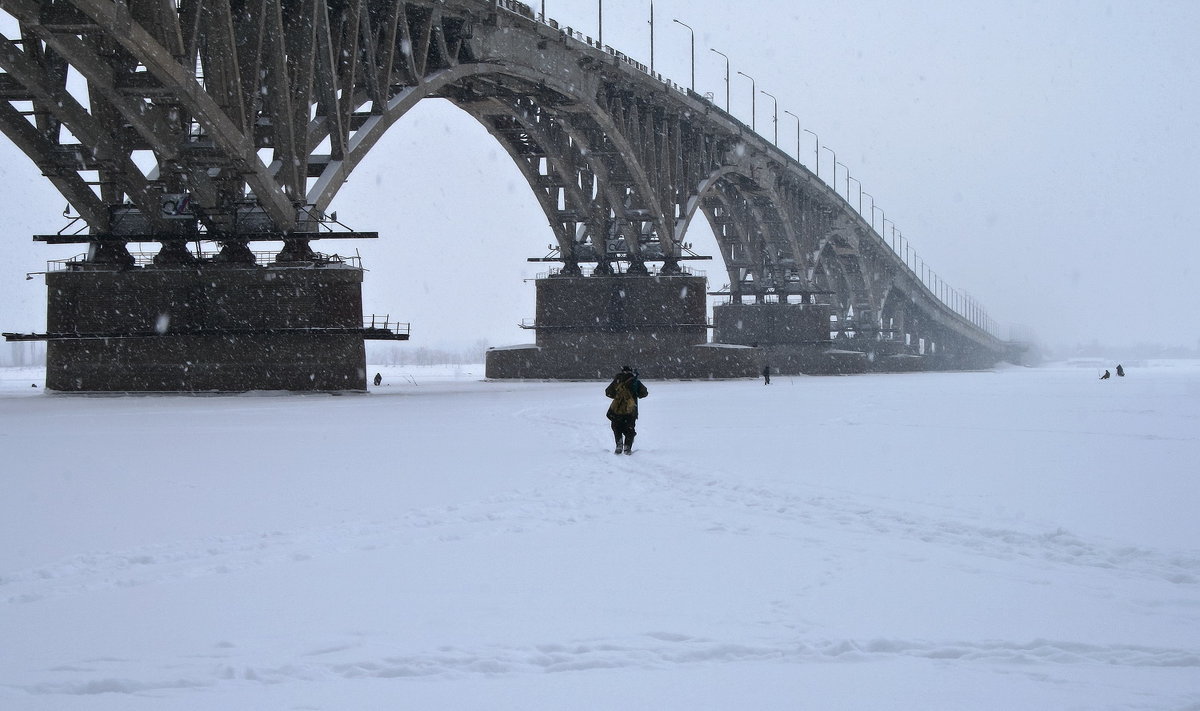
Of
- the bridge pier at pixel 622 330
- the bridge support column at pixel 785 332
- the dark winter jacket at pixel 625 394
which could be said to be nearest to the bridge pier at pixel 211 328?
the dark winter jacket at pixel 625 394

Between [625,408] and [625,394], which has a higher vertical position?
[625,394]

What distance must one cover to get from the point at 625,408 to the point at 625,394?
7.7 inches

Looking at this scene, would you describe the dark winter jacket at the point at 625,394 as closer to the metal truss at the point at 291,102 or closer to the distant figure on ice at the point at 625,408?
the distant figure on ice at the point at 625,408

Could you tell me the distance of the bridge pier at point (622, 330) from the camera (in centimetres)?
5578

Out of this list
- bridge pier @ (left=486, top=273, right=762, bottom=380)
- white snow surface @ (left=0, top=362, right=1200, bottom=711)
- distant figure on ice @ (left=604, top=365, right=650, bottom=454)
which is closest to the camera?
white snow surface @ (left=0, top=362, right=1200, bottom=711)

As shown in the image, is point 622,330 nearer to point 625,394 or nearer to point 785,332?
point 785,332

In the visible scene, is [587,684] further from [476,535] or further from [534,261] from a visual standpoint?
[534,261]

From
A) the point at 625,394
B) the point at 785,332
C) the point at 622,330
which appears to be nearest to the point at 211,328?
the point at 625,394

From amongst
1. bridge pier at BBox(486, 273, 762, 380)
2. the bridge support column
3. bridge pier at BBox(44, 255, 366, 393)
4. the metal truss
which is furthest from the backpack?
the bridge support column

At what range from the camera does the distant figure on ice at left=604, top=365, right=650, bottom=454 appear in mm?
15742

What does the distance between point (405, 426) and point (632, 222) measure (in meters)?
35.3

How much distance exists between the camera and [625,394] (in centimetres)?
1592

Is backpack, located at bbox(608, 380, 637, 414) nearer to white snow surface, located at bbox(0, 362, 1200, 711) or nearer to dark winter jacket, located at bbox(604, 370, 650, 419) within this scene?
dark winter jacket, located at bbox(604, 370, 650, 419)

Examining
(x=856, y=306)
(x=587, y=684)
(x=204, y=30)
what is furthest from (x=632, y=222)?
(x=856, y=306)
